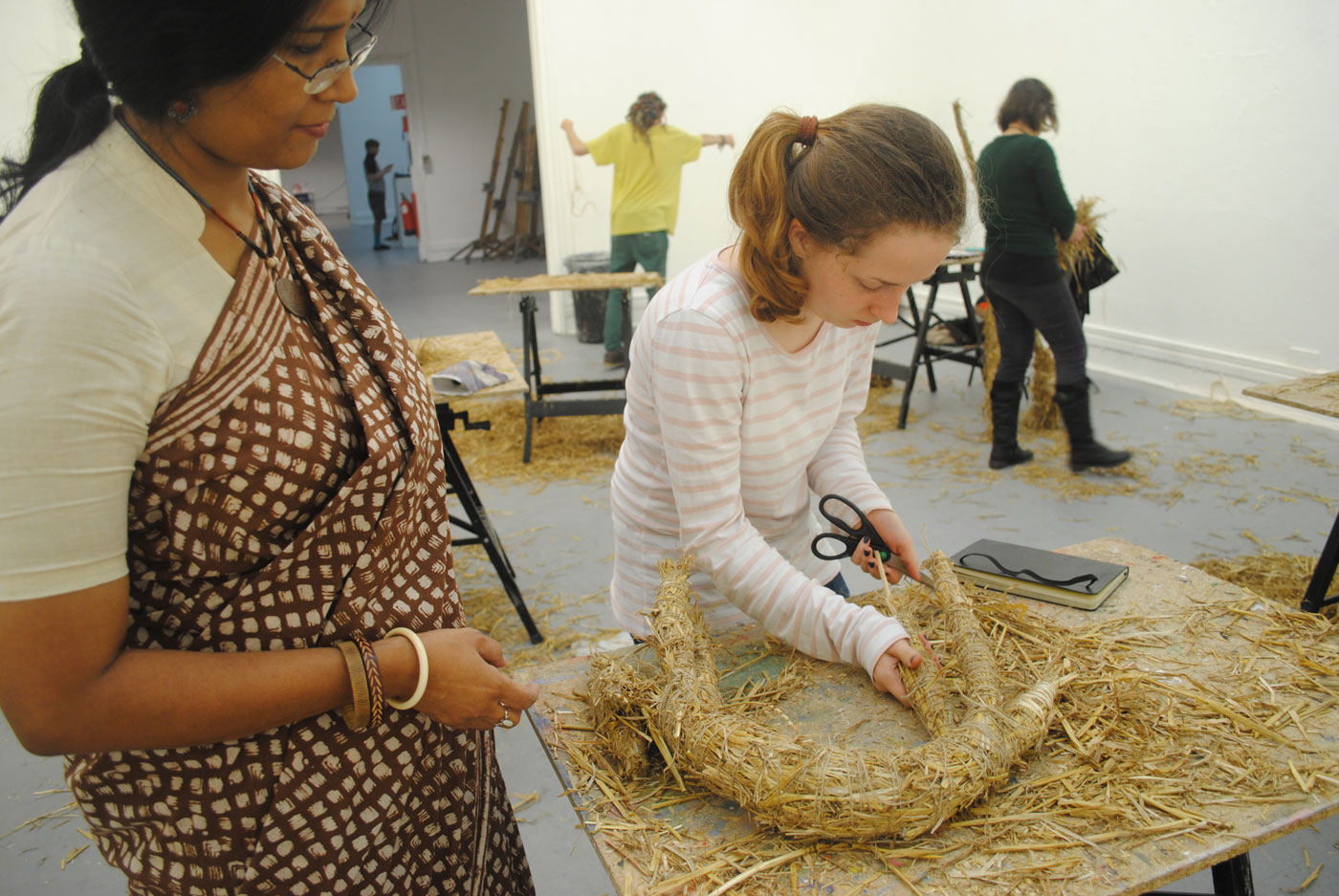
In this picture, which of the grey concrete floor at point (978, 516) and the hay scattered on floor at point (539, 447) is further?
the hay scattered on floor at point (539, 447)

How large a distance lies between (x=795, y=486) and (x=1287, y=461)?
14.6ft

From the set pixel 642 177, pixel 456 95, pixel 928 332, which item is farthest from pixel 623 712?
pixel 456 95

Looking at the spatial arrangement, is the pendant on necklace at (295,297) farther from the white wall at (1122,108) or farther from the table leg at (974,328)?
the white wall at (1122,108)

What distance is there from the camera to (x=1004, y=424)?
5.13 meters

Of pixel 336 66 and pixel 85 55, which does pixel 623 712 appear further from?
pixel 85 55

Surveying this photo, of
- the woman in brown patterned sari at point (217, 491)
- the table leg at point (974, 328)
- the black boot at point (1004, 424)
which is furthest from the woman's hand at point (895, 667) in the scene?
the table leg at point (974, 328)

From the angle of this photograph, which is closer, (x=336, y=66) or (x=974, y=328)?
(x=336, y=66)

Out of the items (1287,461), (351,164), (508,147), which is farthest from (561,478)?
(351,164)

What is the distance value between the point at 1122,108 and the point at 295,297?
263 inches

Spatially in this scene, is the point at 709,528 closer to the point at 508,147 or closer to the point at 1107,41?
the point at 1107,41

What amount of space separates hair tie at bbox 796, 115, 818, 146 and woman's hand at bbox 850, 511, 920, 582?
69 cm

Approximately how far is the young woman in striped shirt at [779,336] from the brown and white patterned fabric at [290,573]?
0.42 meters

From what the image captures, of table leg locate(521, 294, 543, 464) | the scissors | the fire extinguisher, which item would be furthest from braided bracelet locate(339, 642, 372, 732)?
the fire extinguisher

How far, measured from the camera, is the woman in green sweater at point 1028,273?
183 inches
